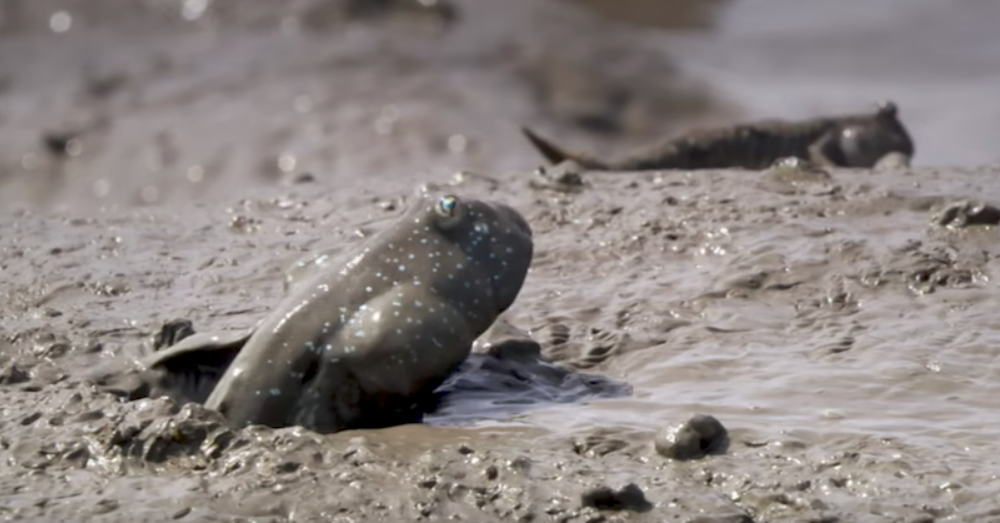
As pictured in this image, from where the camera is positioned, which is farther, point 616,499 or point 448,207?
point 448,207

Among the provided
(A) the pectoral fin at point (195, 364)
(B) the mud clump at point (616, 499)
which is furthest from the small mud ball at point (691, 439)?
(A) the pectoral fin at point (195, 364)

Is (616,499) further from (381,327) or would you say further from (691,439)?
(381,327)

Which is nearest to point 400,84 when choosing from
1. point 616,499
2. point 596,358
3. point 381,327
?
point 596,358

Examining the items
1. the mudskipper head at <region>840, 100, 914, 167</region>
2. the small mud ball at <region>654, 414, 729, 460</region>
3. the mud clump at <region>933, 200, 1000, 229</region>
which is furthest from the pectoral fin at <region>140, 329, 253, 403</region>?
the mudskipper head at <region>840, 100, 914, 167</region>

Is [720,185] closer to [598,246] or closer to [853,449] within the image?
[598,246]

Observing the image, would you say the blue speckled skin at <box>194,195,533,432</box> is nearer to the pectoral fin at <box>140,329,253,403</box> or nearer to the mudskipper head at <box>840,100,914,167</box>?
the pectoral fin at <box>140,329,253,403</box>
